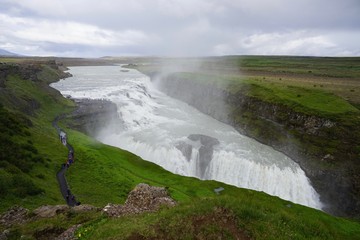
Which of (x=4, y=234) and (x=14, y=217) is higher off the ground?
(x=4, y=234)

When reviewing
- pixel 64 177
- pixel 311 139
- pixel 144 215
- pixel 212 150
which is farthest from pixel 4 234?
pixel 311 139

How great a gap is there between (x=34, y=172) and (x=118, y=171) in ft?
37.9

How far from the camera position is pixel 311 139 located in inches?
2295

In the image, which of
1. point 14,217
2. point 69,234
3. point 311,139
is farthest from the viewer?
point 311,139

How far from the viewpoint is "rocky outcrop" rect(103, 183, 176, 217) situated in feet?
66.6

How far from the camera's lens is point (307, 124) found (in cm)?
6122

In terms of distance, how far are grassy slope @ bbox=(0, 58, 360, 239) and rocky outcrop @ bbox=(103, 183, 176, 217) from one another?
120 centimetres

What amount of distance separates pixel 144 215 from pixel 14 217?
9.88 m

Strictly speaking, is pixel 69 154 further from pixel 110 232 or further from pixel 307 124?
pixel 307 124

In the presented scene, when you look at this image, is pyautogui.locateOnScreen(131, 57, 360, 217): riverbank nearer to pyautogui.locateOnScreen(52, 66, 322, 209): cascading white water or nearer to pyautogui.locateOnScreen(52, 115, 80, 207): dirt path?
pyautogui.locateOnScreen(52, 66, 322, 209): cascading white water

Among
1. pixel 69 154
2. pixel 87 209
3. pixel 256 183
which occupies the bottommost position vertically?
pixel 256 183

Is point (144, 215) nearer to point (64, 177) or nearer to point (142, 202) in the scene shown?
point (142, 202)

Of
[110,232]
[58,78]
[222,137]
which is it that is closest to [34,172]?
[110,232]

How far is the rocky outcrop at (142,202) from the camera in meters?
20.3
